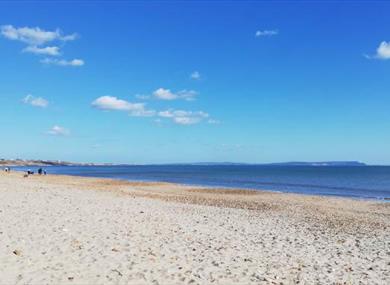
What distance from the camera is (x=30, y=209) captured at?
54.4ft

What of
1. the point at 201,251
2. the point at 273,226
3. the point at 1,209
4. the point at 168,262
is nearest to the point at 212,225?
the point at 273,226

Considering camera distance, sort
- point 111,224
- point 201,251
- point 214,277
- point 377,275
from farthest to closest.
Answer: point 111,224 → point 201,251 → point 377,275 → point 214,277

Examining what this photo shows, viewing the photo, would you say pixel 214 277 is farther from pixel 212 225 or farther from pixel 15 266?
pixel 212 225

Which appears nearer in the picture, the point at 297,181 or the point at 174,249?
the point at 174,249

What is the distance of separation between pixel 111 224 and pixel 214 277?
6.53m

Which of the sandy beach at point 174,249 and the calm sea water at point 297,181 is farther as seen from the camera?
the calm sea water at point 297,181

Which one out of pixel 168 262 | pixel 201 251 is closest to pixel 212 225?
pixel 201 251

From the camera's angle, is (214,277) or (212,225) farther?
(212,225)

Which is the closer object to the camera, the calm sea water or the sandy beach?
the sandy beach

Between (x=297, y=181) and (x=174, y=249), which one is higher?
(x=174, y=249)

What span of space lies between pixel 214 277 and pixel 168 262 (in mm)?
1365

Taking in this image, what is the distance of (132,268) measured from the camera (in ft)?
28.9

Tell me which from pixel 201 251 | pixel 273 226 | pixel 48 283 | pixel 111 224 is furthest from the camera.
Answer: pixel 273 226

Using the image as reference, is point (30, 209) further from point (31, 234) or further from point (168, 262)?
point (168, 262)
